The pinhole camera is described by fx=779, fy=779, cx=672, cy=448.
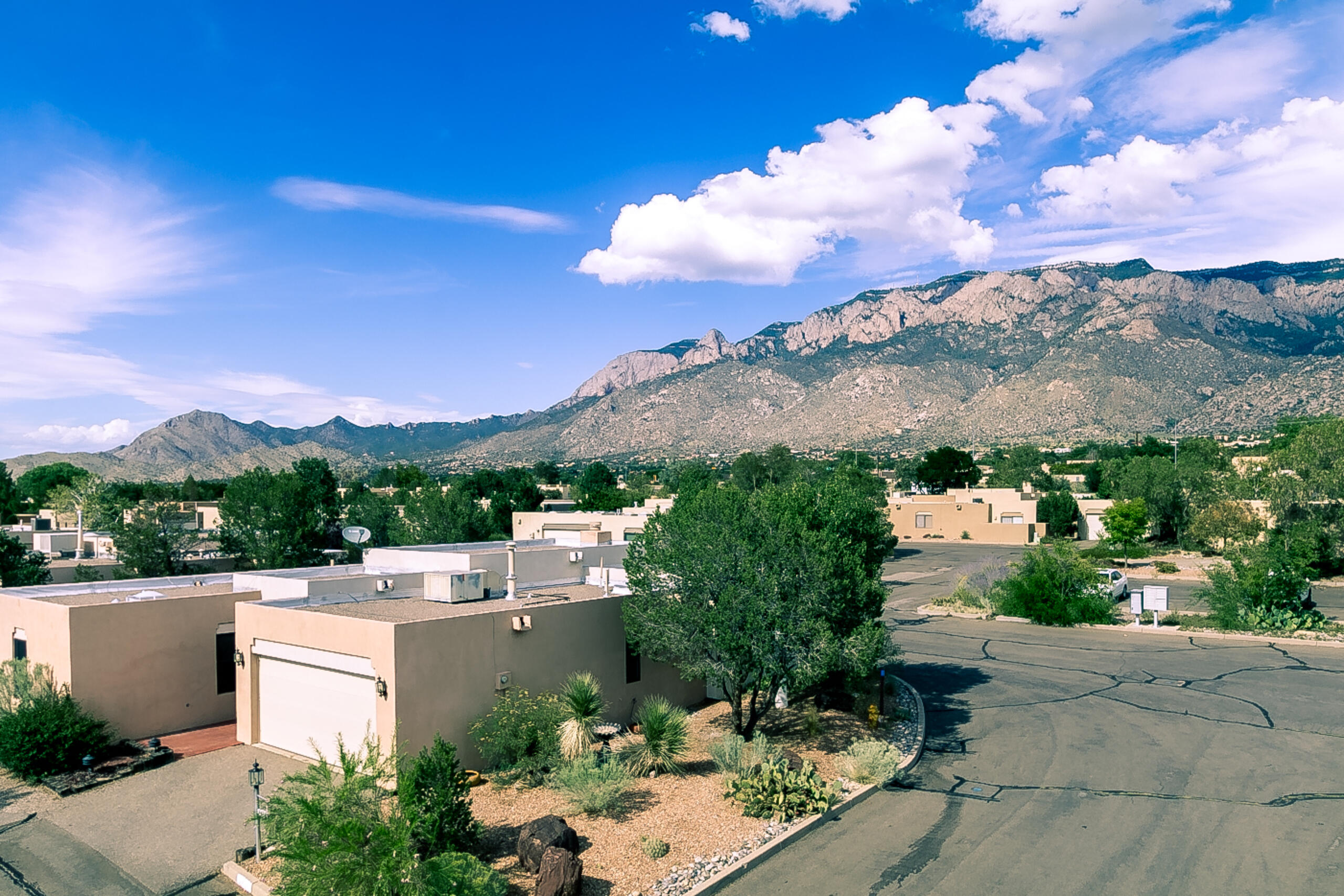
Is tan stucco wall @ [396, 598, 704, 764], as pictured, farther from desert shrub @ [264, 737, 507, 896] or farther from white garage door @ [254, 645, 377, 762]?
desert shrub @ [264, 737, 507, 896]

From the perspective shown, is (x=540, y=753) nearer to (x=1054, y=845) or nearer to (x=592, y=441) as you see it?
(x=1054, y=845)

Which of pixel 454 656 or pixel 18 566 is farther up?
pixel 18 566

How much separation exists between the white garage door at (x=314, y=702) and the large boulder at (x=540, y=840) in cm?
403

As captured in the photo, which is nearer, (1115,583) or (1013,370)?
(1115,583)

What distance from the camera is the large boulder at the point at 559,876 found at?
8812 mm

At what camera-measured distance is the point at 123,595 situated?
18.3 meters

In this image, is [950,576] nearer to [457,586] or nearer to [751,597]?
[751,597]

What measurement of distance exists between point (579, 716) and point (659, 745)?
1.43m

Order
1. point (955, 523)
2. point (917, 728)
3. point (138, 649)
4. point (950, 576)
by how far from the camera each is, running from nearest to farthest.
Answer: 1. point (917, 728)
2. point (138, 649)
3. point (950, 576)
4. point (955, 523)

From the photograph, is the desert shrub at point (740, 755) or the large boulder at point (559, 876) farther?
the desert shrub at point (740, 755)

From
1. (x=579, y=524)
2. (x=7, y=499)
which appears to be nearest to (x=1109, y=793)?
(x=579, y=524)

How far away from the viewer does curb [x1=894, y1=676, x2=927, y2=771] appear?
44.7 ft

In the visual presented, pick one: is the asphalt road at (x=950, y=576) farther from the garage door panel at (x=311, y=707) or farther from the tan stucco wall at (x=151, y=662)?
the tan stucco wall at (x=151, y=662)

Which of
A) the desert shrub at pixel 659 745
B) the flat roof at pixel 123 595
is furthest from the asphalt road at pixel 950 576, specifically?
the flat roof at pixel 123 595
